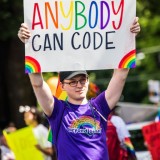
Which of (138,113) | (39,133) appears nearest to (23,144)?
(39,133)

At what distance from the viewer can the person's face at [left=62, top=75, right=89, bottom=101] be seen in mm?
5844

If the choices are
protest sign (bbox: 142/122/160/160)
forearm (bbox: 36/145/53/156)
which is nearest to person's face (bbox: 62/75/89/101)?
protest sign (bbox: 142/122/160/160)

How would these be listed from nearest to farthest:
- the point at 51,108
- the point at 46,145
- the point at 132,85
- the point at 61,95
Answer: the point at 51,108 → the point at 61,95 → the point at 46,145 → the point at 132,85

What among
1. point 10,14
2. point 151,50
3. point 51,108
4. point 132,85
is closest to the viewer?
point 51,108

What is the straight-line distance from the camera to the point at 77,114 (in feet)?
19.1

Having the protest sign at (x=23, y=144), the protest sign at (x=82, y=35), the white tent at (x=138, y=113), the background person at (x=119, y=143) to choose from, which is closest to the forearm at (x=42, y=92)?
the protest sign at (x=82, y=35)

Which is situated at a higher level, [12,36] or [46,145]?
[12,36]

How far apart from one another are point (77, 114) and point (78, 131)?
0.45 feet

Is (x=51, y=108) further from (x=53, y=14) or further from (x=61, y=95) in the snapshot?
(x=61, y=95)

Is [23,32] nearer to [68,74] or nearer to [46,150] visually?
[68,74]

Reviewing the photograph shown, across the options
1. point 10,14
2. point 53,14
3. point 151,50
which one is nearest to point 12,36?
point 10,14

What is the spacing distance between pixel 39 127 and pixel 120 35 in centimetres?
487

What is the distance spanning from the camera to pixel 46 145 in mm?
10398

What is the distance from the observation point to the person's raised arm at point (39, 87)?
5.78m
